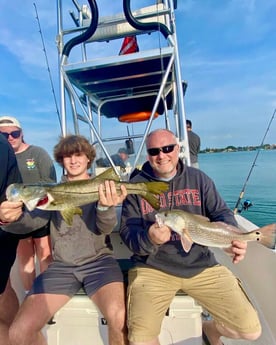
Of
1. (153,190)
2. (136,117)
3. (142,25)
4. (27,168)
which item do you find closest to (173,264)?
(153,190)

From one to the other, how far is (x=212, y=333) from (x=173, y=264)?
833 millimetres

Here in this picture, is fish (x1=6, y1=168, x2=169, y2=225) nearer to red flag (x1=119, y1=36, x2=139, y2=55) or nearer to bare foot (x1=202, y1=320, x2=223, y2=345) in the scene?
bare foot (x1=202, y1=320, x2=223, y2=345)

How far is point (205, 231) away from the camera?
203cm

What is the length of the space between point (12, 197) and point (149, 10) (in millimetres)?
3172

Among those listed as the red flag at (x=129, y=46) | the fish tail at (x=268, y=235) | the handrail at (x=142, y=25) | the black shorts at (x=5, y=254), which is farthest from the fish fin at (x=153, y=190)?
the red flag at (x=129, y=46)

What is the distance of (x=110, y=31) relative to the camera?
373 centimetres

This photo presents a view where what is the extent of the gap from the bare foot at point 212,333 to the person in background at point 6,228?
1748mm

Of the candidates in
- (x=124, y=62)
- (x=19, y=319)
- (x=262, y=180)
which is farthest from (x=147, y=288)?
(x=262, y=180)

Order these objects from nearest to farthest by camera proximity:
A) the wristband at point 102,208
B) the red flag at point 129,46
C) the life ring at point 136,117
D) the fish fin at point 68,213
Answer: the fish fin at point 68,213
the wristband at point 102,208
the red flag at point 129,46
the life ring at point 136,117

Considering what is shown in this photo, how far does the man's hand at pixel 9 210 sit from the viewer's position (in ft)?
6.00

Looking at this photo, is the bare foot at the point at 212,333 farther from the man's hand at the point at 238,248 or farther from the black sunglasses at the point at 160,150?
the black sunglasses at the point at 160,150

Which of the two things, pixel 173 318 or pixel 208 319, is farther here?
pixel 208 319

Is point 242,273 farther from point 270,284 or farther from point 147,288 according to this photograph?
point 147,288

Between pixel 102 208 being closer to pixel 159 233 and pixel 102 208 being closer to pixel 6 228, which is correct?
pixel 159 233
